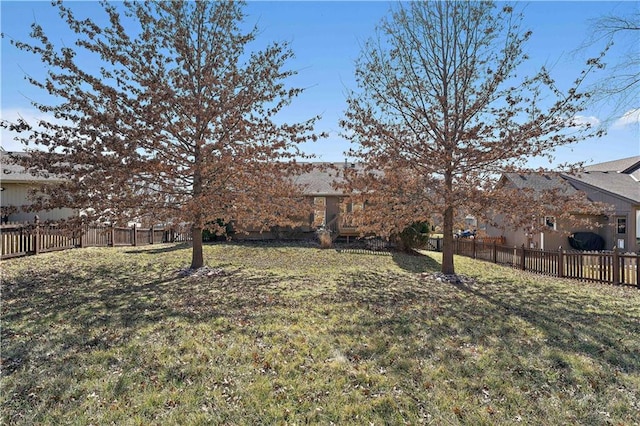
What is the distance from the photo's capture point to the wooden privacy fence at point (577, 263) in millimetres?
9453

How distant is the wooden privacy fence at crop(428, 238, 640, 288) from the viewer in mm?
9453

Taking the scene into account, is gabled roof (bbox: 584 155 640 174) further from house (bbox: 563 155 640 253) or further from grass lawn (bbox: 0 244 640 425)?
grass lawn (bbox: 0 244 640 425)

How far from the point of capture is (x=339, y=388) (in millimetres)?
3629

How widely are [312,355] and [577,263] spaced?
9.88 meters

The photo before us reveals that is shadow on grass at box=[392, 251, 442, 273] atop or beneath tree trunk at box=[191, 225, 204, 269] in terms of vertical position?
beneath

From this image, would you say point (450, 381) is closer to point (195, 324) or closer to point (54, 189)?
point (195, 324)

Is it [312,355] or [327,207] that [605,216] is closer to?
[327,207]

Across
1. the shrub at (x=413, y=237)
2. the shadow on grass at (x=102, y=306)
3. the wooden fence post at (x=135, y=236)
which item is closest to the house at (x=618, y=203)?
the shrub at (x=413, y=237)

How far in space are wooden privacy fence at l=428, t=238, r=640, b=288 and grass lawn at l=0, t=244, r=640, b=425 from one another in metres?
1.46

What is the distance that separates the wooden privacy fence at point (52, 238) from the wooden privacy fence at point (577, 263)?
11071 millimetres

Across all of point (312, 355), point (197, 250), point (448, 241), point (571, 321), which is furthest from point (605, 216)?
point (312, 355)

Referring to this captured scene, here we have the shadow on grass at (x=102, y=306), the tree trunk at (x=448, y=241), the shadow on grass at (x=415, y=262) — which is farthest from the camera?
the shadow on grass at (x=415, y=262)

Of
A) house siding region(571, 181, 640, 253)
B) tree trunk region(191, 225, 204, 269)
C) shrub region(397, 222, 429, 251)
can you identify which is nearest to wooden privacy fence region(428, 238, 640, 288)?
shrub region(397, 222, 429, 251)

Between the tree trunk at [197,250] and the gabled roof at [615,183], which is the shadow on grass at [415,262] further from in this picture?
the gabled roof at [615,183]
